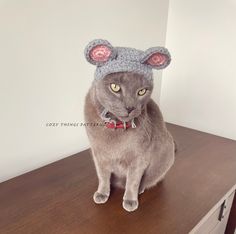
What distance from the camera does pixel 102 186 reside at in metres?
0.72

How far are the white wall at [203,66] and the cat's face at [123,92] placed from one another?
2.17ft

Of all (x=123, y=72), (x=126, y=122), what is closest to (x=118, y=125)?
(x=126, y=122)

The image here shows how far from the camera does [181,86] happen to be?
1251mm

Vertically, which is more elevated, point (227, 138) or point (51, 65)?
point (51, 65)

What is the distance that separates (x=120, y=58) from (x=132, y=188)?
338 millimetres

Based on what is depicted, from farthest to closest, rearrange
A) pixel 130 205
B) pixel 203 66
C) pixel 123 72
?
1. pixel 203 66
2. pixel 130 205
3. pixel 123 72

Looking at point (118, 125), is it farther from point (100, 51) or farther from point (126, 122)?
point (100, 51)

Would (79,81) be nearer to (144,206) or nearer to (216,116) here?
(144,206)

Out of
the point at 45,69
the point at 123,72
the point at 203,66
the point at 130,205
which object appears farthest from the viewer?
the point at 203,66

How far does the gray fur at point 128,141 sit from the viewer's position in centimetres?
56

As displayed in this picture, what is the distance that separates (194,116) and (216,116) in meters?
0.10

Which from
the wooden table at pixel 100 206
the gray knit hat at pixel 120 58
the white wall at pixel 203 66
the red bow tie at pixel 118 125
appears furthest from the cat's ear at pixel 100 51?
the white wall at pixel 203 66

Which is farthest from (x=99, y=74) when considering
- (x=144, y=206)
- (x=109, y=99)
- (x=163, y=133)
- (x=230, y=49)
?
(x=230, y=49)

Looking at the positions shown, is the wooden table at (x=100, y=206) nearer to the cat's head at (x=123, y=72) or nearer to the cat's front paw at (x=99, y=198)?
the cat's front paw at (x=99, y=198)
